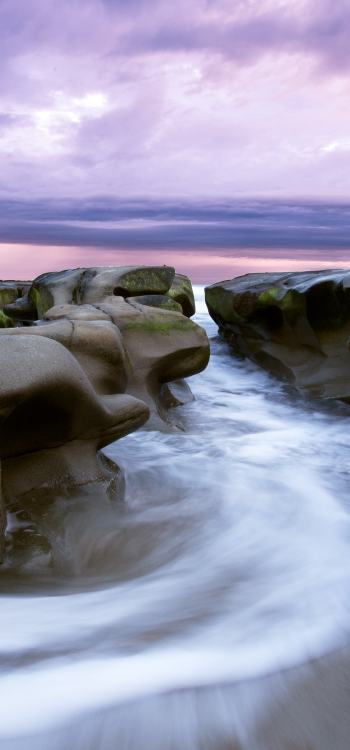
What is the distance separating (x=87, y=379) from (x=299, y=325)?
5.96 m

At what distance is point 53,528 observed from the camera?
152 inches

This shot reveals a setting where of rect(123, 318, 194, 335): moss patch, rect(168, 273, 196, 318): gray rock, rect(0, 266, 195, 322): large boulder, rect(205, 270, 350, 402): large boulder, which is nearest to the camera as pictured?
rect(123, 318, 194, 335): moss patch

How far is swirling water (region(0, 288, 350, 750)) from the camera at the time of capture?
205cm

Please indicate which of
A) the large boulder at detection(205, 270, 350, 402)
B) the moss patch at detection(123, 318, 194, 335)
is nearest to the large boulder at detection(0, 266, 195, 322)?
the large boulder at detection(205, 270, 350, 402)

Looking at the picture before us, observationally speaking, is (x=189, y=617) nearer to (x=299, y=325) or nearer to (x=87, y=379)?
(x=87, y=379)

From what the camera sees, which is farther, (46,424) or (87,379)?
(87,379)

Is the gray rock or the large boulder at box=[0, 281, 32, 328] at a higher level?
the gray rock

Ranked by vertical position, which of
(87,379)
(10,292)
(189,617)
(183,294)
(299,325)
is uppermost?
(87,379)

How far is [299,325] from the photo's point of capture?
378 inches

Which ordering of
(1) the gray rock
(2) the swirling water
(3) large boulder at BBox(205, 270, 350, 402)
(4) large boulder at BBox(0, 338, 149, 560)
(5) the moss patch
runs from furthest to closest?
(1) the gray rock, (3) large boulder at BBox(205, 270, 350, 402), (5) the moss patch, (4) large boulder at BBox(0, 338, 149, 560), (2) the swirling water

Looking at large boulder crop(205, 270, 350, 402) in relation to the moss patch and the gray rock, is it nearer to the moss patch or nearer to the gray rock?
the gray rock

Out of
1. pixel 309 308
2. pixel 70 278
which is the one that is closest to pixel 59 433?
pixel 309 308

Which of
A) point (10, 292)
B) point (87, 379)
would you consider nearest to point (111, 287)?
point (87, 379)

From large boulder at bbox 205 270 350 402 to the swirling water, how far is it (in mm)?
3573
